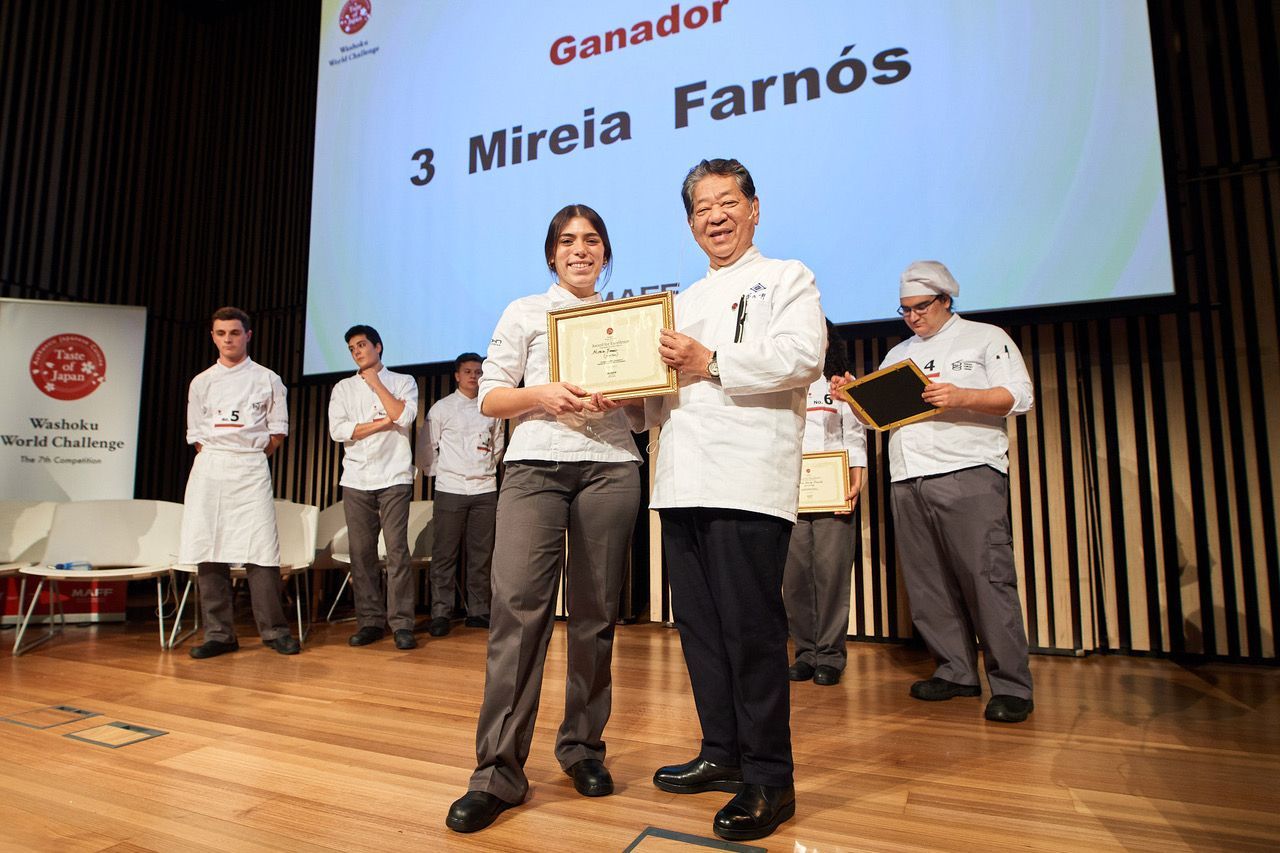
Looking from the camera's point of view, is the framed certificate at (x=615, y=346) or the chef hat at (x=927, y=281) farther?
the chef hat at (x=927, y=281)

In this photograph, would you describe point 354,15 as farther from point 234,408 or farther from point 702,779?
point 702,779

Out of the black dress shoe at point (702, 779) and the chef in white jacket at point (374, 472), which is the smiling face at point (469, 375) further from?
the black dress shoe at point (702, 779)

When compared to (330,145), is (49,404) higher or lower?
lower

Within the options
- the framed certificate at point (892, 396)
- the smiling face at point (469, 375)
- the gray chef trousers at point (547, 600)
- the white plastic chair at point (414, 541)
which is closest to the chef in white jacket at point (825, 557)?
the framed certificate at point (892, 396)

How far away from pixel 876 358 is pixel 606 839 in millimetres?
3174

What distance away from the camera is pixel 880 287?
3666mm

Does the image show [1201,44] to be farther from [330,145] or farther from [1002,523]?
[330,145]

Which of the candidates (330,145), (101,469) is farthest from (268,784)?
(330,145)

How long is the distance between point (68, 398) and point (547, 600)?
474cm

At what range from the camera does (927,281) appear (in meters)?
2.87

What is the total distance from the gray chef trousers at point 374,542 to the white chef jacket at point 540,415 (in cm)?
261

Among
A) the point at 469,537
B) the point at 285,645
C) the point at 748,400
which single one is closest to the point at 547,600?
the point at 748,400

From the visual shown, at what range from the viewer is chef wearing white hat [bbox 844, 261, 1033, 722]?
8.57 feet

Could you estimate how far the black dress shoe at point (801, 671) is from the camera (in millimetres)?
3287
